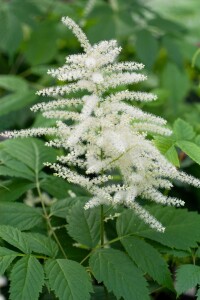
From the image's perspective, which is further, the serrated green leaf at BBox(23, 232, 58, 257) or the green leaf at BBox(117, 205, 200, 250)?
the green leaf at BBox(117, 205, 200, 250)

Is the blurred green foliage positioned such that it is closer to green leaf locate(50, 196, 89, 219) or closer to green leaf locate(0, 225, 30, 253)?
green leaf locate(50, 196, 89, 219)

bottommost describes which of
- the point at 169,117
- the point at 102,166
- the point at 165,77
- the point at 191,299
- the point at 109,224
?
the point at 191,299

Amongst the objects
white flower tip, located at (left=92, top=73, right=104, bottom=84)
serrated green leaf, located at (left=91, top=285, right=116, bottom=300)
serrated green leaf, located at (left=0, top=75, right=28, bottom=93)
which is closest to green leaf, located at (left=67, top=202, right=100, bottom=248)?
serrated green leaf, located at (left=91, top=285, right=116, bottom=300)

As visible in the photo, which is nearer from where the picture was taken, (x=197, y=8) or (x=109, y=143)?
(x=109, y=143)

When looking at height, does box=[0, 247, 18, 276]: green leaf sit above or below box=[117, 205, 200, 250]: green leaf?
below

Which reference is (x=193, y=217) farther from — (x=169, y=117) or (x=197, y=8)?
(x=197, y=8)

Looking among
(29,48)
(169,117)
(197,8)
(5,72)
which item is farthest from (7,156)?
(197,8)
